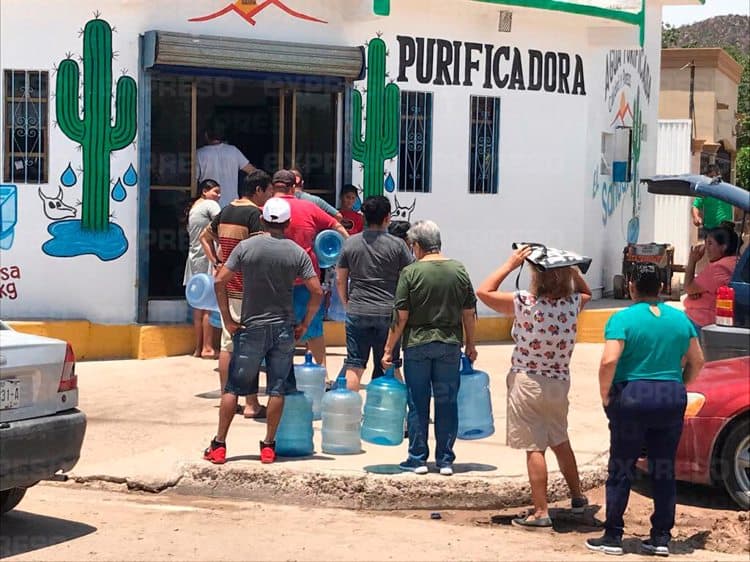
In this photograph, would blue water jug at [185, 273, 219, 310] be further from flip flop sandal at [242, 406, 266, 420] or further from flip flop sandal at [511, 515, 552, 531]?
flip flop sandal at [511, 515, 552, 531]

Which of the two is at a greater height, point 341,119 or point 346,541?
point 341,119

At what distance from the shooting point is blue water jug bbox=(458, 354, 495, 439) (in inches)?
333

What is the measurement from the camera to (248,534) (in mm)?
6969

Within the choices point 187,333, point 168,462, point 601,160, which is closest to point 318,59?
point 187,333

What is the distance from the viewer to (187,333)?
12906 mm

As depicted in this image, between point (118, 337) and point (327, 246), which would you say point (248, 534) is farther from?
point (118, 337)

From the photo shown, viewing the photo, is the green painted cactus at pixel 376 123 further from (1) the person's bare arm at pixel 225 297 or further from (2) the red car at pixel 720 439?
(2) the red car at pixel 720 439

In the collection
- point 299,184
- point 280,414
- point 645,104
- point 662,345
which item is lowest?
point 280,414

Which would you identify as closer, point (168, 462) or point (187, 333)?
point (168, 462)

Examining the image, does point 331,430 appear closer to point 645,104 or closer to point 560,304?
point 560,304

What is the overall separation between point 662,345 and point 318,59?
754cm

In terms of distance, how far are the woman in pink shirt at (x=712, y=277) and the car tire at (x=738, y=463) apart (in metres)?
2.19

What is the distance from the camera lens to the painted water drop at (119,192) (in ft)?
41.9

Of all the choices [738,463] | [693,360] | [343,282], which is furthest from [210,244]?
[693,360]
